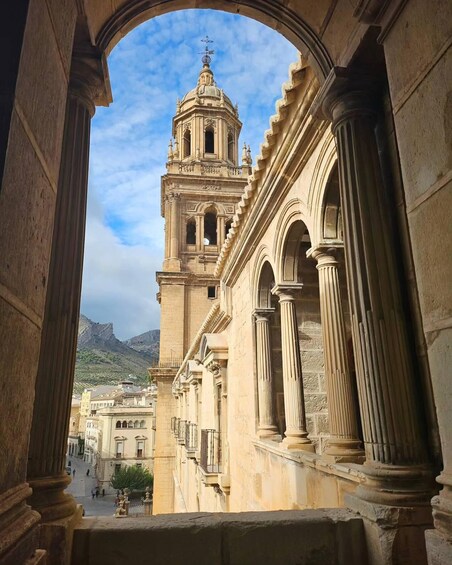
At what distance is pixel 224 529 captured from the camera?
2670 millimetres

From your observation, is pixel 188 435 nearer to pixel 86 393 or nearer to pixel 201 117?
pixel 201 117

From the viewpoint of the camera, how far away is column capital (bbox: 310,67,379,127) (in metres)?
3.45

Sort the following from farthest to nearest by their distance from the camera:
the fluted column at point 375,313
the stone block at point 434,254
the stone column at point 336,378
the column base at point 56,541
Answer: the stone column at point 336,378, the fluted column at point 375,313, the column base at point 56,541, the stone block at point 434,254

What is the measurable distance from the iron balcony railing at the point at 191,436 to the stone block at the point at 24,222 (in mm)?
13378

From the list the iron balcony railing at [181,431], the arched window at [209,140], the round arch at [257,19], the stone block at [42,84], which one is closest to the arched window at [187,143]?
the arched window at [209,140]

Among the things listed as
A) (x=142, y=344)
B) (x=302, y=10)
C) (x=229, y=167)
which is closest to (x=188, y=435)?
(x=302, y=10)

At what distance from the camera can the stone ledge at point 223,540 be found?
2543 mm

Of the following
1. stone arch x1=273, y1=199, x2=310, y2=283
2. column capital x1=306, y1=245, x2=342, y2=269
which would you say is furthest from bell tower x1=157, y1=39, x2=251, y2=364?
column capital x1=306, y1=245, x2=342, y2=269

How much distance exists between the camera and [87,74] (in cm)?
331

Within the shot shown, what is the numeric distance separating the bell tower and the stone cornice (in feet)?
50.2

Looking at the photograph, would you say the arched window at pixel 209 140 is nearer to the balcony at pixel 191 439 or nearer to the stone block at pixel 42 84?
the balcony at pixel 191 439

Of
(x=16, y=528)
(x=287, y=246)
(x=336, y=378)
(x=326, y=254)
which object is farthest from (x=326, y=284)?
(x=16, y=528)

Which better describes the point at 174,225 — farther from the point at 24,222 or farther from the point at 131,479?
the point at 131,479

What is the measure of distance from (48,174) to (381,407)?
8.03 feet
